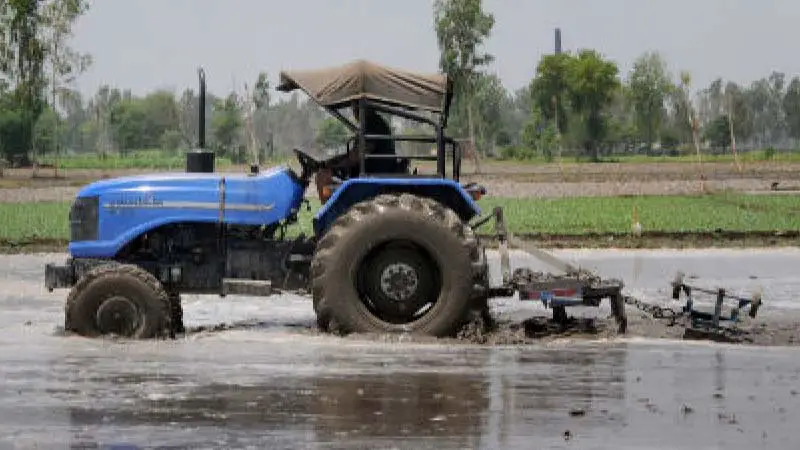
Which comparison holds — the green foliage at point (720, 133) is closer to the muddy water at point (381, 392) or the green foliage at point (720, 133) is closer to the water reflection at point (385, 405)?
the muddy water at point (381, 392)

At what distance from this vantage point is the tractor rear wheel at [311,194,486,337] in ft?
50.4

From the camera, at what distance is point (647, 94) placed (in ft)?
489

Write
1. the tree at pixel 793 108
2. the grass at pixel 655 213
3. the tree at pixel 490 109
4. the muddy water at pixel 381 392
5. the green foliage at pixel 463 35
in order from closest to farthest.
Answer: the muddy water at pixel 381 392, the grass at pixel 655 213, the green foliage at pixel 463 35, the tree at pixel 490 109, the tree at pixel 793 108

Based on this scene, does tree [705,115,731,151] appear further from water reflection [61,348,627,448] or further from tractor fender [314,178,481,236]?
water reflection [61,348,627,448]

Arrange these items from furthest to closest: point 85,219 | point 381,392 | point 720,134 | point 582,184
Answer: point 720,134, point 582,184, point 85,219, point 381,392

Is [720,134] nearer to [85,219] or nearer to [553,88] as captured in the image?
[553,88]

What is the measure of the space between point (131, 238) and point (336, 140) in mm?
2264

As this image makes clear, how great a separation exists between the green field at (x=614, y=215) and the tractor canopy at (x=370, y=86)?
673 inches

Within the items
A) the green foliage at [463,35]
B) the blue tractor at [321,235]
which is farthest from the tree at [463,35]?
the blue tractor at [321,235]

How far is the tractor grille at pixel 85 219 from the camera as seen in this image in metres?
16.1

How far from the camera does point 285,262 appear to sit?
639 inches

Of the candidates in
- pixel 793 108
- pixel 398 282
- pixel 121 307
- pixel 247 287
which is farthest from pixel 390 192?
pixel 793 108

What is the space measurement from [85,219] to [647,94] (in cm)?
13572

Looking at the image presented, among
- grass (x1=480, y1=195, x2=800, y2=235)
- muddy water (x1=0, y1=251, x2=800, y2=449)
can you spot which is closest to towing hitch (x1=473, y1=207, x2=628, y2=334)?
muddy water (x1=0, y1=251, x2=800, y2=449)
